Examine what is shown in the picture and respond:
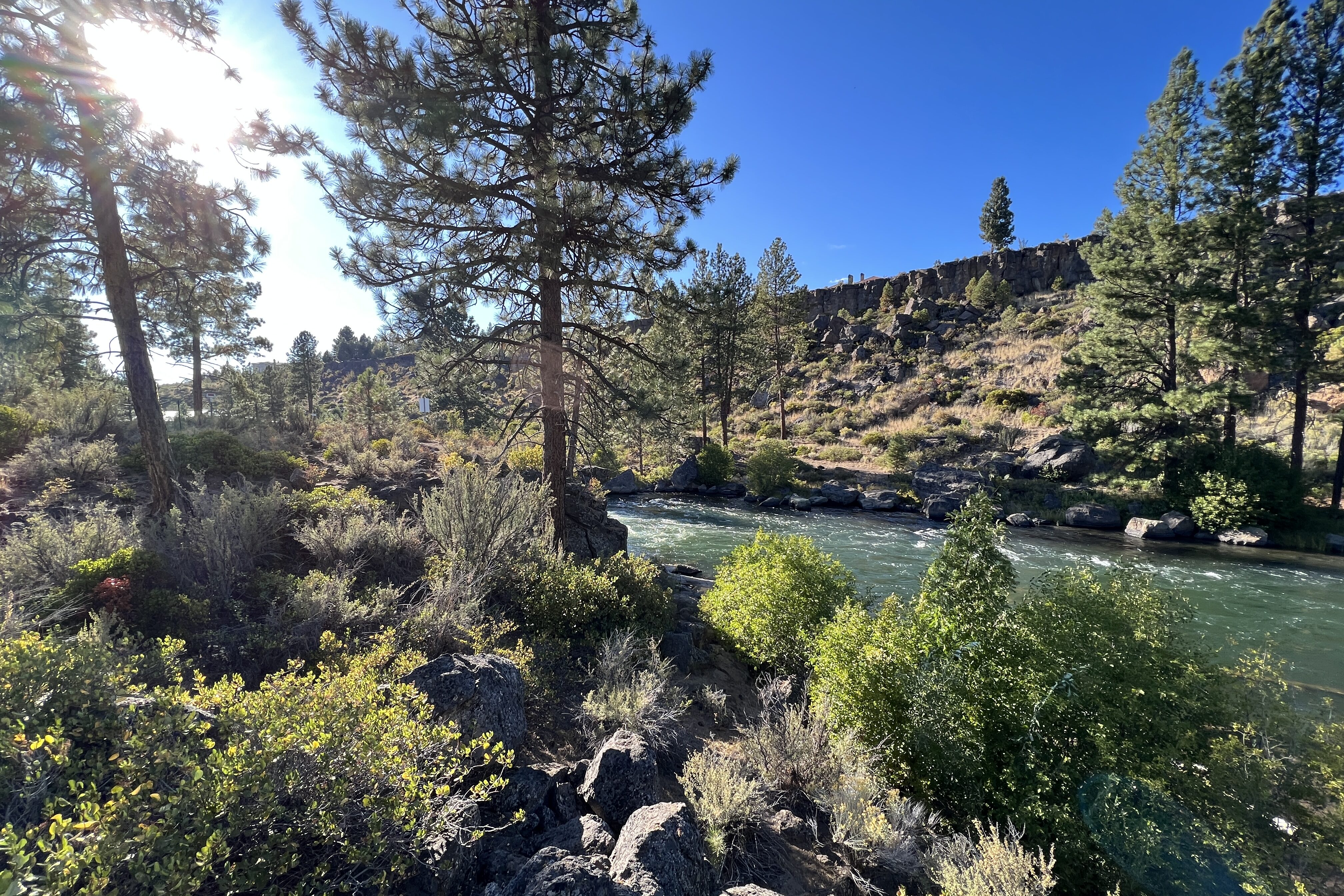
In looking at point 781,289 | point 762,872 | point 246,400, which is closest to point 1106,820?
point 762,872

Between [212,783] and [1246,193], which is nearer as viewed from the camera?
[212,783]

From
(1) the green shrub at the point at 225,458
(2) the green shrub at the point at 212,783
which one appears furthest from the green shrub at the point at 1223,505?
(1) the green shrub at the point at 225,458

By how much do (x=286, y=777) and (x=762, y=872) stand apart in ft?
9.20

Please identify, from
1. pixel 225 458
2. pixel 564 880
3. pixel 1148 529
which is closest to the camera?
pixel 564 880

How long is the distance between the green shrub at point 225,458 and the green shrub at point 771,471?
18852 mm

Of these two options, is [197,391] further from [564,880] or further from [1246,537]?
[1246,537]

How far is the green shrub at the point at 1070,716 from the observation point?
10.2 ft

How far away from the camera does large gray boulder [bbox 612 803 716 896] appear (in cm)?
251

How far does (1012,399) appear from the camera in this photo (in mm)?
31312

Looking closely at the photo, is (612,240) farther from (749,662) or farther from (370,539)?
(749,662)

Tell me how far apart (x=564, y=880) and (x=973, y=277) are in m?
62.2

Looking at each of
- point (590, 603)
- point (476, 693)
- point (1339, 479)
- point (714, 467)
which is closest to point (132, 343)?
point (590, 603)

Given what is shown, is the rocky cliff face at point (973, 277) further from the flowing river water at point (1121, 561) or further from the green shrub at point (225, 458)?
Answer: the green shrub at point (225, 458)

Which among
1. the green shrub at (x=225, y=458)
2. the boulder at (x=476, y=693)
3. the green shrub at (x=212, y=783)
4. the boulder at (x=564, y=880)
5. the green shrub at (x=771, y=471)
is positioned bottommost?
the green shrub at (x=771, y=471)
